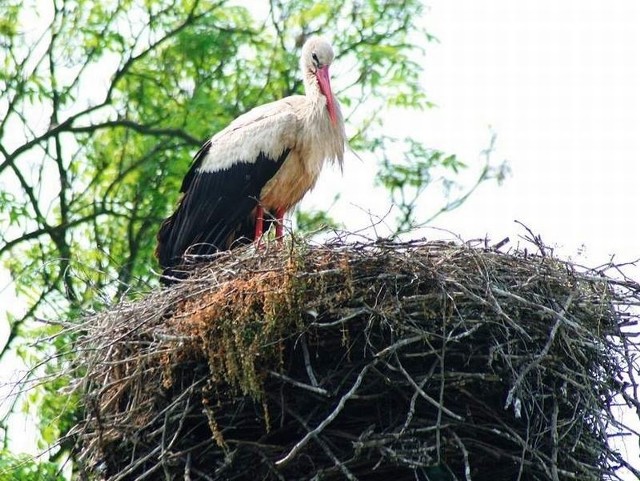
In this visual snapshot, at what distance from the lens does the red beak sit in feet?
33.7

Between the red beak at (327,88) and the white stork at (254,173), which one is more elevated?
the red beak at (327,88)

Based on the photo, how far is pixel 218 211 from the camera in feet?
33.1

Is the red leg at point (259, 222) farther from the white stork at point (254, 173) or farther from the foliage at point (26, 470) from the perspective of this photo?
the foliage at point (26, 470)

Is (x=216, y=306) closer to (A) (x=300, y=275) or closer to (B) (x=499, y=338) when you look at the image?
(A) (x=300, y=275)

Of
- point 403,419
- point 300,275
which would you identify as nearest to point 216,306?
point 300,275

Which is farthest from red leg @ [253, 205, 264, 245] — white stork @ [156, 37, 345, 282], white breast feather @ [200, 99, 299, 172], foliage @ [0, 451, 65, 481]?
foliage @ [0, 451, 65, 481]

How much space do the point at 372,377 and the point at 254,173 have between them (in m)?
2.84

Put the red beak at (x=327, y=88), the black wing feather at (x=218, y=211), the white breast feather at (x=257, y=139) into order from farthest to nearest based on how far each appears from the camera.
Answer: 1. the red beak at (x=327, y=88)
2. the white breast feather at (x=257, y=139)
3. the black wing feather at (x=218, y=211)

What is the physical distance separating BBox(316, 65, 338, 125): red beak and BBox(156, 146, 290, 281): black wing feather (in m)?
0.36

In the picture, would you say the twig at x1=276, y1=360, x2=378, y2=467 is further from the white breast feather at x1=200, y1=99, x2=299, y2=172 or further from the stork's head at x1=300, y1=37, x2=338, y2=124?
the stork's head at x1=300, y1=37, x2=338, y2=124

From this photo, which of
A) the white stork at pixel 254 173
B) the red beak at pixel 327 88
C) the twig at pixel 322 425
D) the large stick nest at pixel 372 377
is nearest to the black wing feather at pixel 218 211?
the white stork at pixel 254 173

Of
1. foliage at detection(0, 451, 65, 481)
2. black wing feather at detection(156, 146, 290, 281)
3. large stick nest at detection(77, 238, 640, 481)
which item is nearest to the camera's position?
large stick nest at detection(77, 238, 640, 481)

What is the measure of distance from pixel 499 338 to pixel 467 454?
2.21 feet

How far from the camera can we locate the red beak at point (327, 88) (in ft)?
33.7
